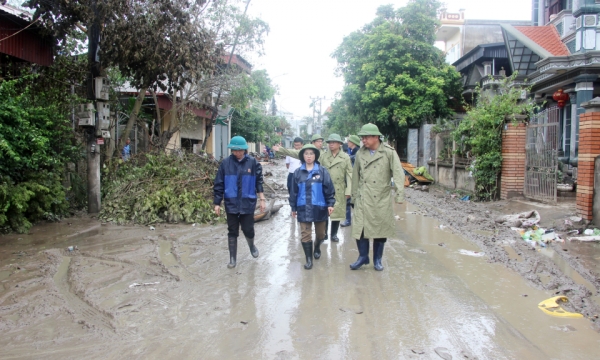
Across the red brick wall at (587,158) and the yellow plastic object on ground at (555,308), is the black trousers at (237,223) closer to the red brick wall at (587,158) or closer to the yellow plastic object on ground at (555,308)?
the yellow plastic object on ground at (555,308)

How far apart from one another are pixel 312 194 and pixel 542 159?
7.44 m

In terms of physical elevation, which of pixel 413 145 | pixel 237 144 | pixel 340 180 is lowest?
pixel 340 180

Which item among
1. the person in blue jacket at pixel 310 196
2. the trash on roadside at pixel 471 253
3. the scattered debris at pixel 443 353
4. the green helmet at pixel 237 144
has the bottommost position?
the trash on roadside at pixel 471 253

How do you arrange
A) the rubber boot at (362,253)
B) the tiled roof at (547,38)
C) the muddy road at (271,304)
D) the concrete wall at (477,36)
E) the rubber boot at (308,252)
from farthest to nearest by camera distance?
the concrete wall at (477,36) < the tiled roof at (547,38) < the rubber boot at (308,252) < the rubber boot at (362,253) < the muddy road at (271,304)

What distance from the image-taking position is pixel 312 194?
608cm

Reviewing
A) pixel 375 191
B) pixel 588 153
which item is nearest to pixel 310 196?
pixel 375 191

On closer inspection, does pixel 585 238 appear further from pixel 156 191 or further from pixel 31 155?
pixel 31 155

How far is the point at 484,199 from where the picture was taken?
1270 cm

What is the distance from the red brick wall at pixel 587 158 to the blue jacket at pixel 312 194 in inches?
194

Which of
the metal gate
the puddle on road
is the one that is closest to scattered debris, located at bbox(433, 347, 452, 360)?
the puddle on road

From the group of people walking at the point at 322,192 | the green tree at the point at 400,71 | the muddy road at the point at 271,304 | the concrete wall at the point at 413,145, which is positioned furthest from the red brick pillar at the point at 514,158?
the concrete wall at the point at 413,145

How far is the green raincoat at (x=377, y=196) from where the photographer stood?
5.73m

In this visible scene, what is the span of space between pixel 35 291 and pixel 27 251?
213 centimetres

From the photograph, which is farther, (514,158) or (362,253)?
(514,158)
